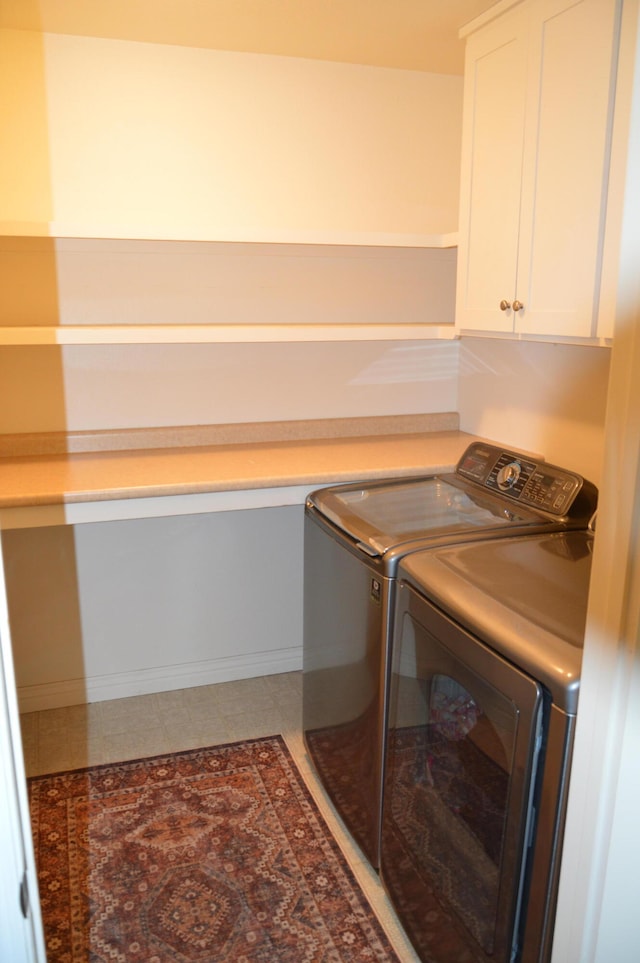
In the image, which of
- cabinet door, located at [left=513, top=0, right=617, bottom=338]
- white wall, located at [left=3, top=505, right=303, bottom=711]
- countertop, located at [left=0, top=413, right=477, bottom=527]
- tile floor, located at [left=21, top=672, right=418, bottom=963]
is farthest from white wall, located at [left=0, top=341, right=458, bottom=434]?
tile floor, located at [left=21, top=672, right=418, bottom=963]

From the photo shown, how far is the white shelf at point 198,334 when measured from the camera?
2094 millimetres

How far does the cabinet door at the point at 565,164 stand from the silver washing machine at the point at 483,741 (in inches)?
22.8

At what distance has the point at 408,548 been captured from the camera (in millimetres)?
1704

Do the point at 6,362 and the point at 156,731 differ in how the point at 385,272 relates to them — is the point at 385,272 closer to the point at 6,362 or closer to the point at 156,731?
the point at 6,362

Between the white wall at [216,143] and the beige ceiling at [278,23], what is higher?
the beige ceiling at [278,23]

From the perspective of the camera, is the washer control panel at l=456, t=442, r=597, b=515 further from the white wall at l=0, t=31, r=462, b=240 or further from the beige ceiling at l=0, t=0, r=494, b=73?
the beige ceiling at l=0, t=0, r=494, b=73

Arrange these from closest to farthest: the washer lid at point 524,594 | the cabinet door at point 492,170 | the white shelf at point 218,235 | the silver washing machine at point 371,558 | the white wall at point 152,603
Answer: the washer lid at point 524,594 → the silver washing machine at point 371,558 → the cabinet door at point 492,170 → the white shelf at point 218,235 → the white wall at point 152,603

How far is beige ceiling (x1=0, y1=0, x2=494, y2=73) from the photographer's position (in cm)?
194

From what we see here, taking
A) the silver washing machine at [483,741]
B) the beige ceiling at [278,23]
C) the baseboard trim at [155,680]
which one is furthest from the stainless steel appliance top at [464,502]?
the beige ceiling at [278,23]

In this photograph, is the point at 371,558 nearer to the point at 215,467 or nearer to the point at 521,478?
the point at 521,478

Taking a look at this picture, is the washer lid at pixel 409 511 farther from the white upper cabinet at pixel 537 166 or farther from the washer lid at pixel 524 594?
the white upper cabinet at pixel 537 166

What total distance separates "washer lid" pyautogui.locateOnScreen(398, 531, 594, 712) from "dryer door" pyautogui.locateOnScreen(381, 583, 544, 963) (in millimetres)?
36

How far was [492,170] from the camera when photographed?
205 cm

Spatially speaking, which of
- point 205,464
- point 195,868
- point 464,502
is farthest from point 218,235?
point 195,868
